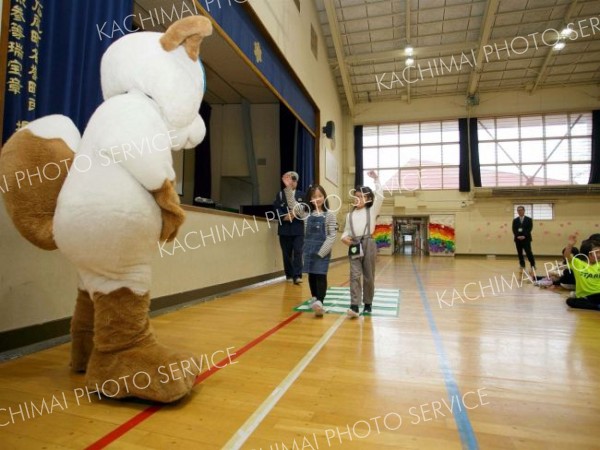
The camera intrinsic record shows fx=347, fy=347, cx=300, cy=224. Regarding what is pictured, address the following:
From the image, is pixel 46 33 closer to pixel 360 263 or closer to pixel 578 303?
pixel 360 263

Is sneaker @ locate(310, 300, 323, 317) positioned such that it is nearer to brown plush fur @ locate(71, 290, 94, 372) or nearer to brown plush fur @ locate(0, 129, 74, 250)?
brown plush fur @ locate(71, 290, 94, 372)

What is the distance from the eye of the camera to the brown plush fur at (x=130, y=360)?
1239 mm

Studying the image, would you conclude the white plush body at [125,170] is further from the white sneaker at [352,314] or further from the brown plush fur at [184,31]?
the white sneaker at [352,314]

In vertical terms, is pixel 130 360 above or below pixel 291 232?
below

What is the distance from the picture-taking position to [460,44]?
31.6 ft

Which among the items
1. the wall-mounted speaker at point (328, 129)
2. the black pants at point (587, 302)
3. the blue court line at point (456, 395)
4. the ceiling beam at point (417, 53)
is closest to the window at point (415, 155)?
the ceiling beam at point (417, 53)

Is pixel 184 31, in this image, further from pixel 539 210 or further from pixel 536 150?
pixel 539 210

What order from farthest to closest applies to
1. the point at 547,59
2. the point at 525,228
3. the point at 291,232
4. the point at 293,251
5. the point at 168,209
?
the point at 547,59, the point at 525,228, the point at 293,251, the point at 291,232, the point at 168,209

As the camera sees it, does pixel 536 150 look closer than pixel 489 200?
Yes

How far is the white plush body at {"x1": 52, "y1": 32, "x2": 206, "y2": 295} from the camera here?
1.21 meters

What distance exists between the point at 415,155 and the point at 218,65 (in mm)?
9126

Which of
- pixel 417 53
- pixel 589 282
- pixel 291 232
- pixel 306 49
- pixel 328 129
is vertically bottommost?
pixel 589 282

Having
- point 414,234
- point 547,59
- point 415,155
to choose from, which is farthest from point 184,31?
point 414,234

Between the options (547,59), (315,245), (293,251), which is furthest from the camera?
(547,59)
